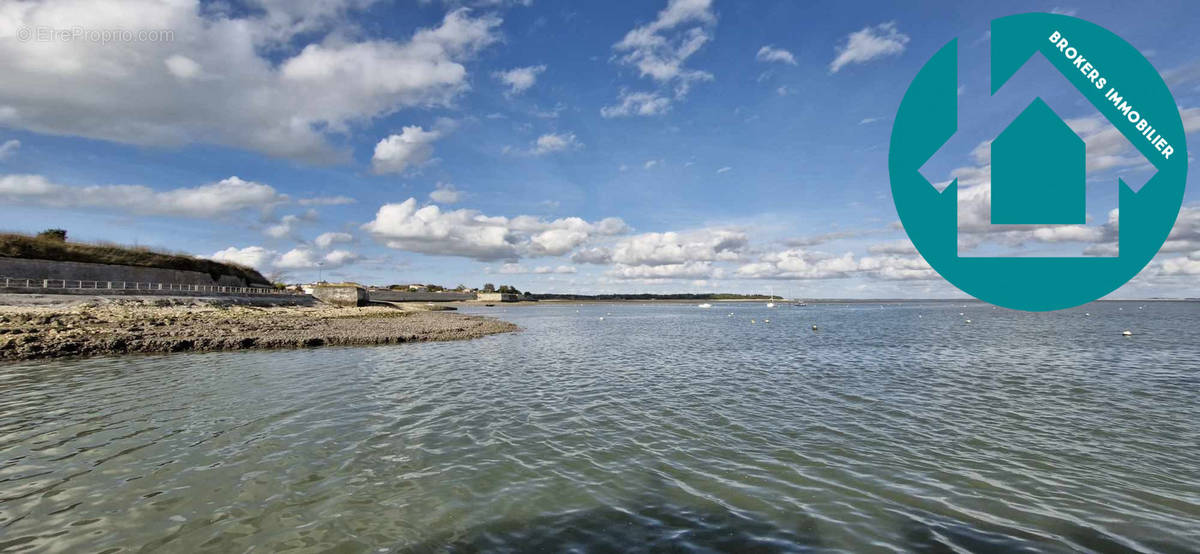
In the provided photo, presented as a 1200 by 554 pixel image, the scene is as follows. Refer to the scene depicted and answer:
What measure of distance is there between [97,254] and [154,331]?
53910 millimetres

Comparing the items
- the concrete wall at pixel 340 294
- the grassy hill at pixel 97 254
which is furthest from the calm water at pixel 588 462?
the concrete wall at pixel 340 294

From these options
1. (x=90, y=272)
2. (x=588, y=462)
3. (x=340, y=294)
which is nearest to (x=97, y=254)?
(x=90, y=272)

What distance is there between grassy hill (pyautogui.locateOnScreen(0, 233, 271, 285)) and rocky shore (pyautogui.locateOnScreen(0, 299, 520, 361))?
27722 mm

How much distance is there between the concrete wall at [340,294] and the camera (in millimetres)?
96000

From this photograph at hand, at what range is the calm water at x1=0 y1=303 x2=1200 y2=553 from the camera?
775 cm

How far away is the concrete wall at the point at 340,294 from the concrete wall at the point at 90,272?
58.9ft

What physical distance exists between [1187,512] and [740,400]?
35.2 feet

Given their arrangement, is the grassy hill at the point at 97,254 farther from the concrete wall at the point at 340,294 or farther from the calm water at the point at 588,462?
the calm water at the point at 588,462

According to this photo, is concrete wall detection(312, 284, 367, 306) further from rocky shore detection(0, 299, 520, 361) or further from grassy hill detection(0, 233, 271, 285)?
rocky shore detection(0, 299, 520, 361)

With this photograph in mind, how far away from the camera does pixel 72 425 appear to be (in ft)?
44.2

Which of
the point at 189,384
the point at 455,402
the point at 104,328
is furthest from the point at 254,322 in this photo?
the point at 455,402

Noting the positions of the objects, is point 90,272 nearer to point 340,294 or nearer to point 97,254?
point 97,254

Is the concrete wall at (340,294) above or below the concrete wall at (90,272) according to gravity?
below

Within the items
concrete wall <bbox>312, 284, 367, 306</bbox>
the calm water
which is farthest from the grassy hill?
the calm water
